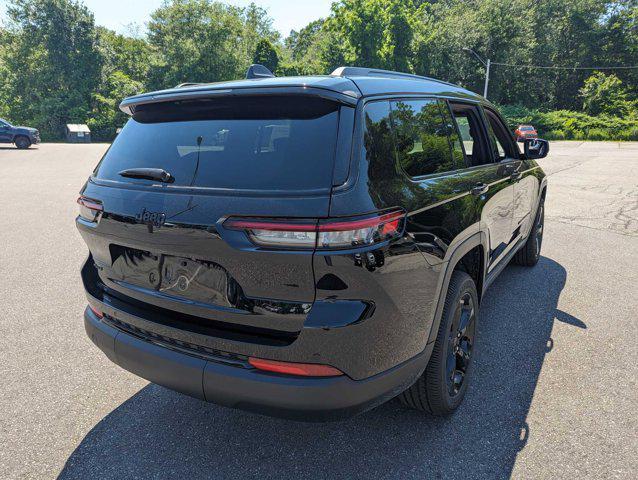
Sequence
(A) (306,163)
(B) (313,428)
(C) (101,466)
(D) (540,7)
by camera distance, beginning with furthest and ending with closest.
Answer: (D) (540,7)
(B) (313,428)
(C) (101,466)
(A) (306,163)

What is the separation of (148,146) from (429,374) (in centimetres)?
187

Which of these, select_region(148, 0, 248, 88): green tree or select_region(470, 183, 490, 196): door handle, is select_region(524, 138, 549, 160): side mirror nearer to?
select_region(470, 183, 490, 196): door handle

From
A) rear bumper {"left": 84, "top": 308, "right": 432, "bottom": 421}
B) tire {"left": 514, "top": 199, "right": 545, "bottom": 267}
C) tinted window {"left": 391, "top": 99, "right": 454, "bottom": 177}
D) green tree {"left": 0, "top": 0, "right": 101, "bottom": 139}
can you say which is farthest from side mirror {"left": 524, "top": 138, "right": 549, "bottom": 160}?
green tree {"left": 0, "top": 0, "right": 101, "bottom": 139}

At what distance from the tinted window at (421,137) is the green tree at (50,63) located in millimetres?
41225

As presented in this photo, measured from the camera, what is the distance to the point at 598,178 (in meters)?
13.4

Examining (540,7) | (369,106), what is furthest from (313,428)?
(540,7)

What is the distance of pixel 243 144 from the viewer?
1979 millimetres

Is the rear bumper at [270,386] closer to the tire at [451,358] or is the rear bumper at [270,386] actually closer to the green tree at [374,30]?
the tire at [451,358]

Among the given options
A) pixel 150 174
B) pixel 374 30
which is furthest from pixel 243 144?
pixel 374 30

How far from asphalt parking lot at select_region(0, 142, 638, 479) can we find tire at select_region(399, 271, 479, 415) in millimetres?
159

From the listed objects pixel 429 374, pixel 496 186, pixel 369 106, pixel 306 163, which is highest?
pixel 369 106

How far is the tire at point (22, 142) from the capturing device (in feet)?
77.7

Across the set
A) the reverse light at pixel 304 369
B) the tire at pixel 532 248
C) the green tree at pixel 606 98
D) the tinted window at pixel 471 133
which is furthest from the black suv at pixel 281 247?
the green tree at pixel 606 98

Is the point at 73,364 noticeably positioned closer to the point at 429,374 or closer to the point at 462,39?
the point at 429,374
